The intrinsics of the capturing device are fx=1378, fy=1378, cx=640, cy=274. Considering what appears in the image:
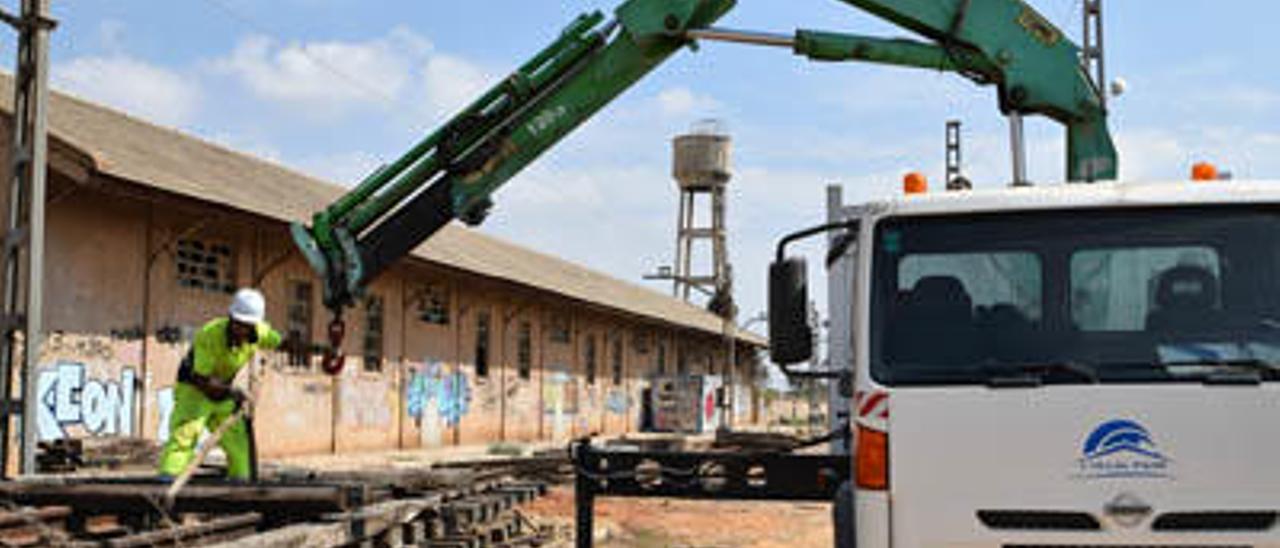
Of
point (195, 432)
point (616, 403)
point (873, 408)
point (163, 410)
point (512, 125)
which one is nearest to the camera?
point (873, 408)

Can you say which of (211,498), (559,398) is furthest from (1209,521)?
(559,398)

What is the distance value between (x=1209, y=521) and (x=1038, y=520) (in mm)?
686

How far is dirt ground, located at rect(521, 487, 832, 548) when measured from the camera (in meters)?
14.4

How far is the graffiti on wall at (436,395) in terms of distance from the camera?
2775 cm

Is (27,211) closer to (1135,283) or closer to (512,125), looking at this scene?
(512,125)

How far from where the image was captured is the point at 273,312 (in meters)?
22.7

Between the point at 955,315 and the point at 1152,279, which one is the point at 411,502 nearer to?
the point at 955,315

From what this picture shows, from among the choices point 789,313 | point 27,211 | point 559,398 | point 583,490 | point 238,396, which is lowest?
point 559,398

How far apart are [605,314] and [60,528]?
31694mm

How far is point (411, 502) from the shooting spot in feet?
28.3

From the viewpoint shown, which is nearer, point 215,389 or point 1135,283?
point 1135,283

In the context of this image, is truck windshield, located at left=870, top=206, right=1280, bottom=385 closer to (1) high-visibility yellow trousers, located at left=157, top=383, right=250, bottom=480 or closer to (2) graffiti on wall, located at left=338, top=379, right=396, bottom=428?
(1) high-visibility yellow trousers, located at left=157, top=383, right=250, bottom=480

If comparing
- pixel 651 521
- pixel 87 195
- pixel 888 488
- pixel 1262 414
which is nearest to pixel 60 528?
pixel 888 488

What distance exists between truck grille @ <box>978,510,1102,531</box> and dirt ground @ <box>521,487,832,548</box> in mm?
8216
